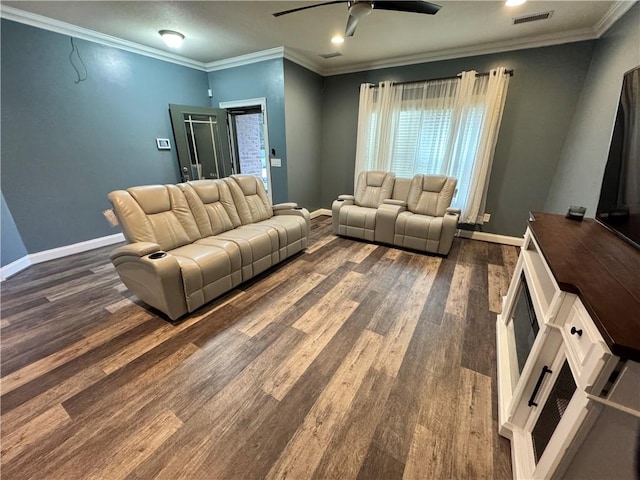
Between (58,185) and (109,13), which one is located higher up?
(109,13)

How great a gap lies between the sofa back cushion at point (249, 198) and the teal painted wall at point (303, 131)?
1073mm

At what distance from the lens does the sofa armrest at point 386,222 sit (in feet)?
11.7

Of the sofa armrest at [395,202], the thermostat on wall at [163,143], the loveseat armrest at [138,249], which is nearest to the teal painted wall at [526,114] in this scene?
the sofa armrest at [395,202]

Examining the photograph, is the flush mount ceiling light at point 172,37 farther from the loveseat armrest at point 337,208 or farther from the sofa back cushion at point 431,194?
the sofa back cushion at point 431,194

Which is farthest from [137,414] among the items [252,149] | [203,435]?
[252,149]

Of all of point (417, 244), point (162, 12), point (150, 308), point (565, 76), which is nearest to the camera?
point (150, 308)

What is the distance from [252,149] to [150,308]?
4935 mm

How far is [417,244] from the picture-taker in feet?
11.3

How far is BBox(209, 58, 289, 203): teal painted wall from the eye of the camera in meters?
3.85

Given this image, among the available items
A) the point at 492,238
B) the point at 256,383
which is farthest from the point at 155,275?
the point at 492,238

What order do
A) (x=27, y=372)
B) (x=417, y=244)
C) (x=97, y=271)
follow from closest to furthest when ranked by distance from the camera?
1. (x=27, y=372)
2. (x=97, y=271)
3. (x=417, y=244)

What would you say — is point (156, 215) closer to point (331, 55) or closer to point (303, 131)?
point (303, 131)

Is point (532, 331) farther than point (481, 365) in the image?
No

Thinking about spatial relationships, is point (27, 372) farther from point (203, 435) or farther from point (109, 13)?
point (109, 13)
